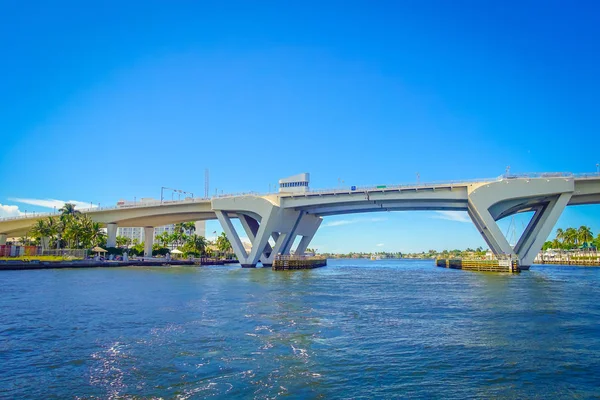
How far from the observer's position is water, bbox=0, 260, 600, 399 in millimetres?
10469

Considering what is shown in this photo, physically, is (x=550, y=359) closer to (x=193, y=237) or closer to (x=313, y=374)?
(x=313, y=374)

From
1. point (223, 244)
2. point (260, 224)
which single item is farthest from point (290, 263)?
point (223, 244)

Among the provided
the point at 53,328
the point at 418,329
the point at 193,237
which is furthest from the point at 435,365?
the point at 193,237

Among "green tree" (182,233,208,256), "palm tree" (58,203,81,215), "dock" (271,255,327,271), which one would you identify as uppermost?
"palm tree" (58,203,81,215)

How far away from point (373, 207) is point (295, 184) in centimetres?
1516

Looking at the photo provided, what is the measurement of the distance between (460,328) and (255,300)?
1362 centimetres

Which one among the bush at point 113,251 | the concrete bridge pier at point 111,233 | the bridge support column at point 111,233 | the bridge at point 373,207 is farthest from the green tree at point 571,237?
the bridge support column at point 111,233

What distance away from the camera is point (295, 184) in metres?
76.8

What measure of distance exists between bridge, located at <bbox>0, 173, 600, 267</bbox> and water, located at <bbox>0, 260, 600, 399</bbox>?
1444 inches

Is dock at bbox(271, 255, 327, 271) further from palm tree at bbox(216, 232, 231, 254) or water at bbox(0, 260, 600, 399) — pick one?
palm tree at bbox(216, 232, 231, 254)

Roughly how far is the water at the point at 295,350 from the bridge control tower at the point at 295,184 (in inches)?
2003

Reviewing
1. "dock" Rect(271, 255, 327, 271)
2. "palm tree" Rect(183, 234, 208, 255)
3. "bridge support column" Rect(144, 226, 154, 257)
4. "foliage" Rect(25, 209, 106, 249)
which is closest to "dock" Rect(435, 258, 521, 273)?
"dock" Rect(271, 255, 327, 271)

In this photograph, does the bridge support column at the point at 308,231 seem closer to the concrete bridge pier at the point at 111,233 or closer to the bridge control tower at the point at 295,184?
the bridge control tower at the point at 295,184

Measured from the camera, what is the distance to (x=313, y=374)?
11586 millimetres
